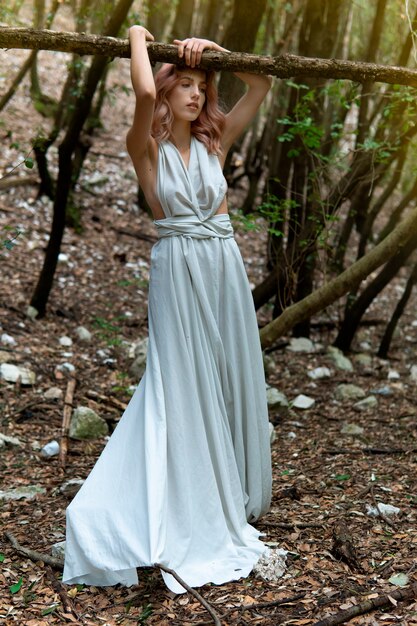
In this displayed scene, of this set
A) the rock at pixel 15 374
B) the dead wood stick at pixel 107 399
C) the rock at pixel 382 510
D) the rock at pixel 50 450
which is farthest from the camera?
the rock at pixel 15 374

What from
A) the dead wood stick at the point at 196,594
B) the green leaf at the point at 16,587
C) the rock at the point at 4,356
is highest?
the dead wood stick at the point at 196,594

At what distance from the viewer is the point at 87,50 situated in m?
3.29

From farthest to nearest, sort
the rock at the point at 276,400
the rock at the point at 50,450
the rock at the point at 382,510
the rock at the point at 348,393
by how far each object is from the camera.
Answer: the rock at the point at 348,393, the rock at the point at 276,400, the rock at the point at 50,450, the rock at the point at 382,510

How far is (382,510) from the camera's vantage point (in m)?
3.87

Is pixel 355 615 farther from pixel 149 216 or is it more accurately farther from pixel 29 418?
pixel 149 216

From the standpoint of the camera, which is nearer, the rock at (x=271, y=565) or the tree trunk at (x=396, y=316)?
the rock at (x=271, y=565)

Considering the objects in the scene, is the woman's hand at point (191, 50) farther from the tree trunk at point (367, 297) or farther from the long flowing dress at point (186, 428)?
the tree trunk at point (367, 297)

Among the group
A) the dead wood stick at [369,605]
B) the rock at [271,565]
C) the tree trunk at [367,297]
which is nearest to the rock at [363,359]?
the tree trunk at [367,297]

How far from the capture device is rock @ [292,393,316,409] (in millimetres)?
6100

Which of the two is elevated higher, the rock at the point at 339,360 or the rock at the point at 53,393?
the rock at the point at 339,360

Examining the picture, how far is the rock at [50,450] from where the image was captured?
4.82 meters

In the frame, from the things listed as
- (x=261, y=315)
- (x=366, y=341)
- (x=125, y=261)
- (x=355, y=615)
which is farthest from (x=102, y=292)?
(x=355, y=615)

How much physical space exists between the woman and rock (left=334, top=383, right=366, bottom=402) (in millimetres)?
2787

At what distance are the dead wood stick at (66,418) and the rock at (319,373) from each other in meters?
2.18
